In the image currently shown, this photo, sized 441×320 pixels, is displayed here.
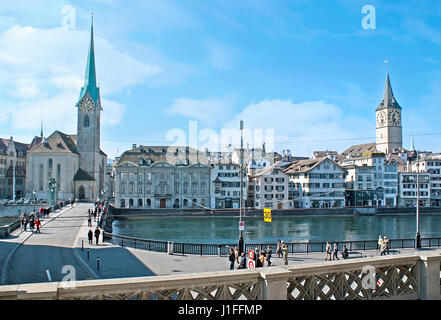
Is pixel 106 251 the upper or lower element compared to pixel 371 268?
lower

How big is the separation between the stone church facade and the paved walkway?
69337 mm

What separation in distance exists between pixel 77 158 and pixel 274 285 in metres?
103

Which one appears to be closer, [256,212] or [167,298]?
[167,298]

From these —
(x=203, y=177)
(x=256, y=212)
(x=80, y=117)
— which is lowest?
(x=256, y=212)

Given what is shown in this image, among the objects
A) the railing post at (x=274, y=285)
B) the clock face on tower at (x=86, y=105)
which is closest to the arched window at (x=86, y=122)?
the clock face on tower at (x=86, y=105)

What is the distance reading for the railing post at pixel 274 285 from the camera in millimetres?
6678

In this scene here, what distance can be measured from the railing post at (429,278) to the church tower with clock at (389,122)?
178m

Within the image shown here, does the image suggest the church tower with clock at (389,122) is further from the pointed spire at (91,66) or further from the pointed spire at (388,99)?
the pointed spire at (91,66)

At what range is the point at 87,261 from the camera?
22.6 meters

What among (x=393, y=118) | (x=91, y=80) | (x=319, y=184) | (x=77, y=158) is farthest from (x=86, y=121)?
(x=393, y=118)

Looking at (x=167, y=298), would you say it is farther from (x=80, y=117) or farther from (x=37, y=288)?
(x=80, y=117)

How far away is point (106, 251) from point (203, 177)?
2702 inches
